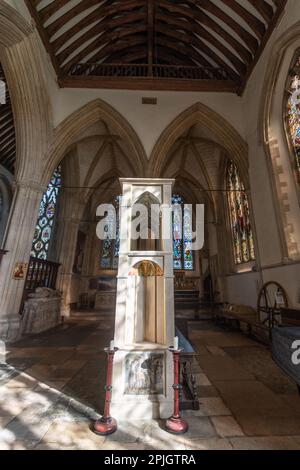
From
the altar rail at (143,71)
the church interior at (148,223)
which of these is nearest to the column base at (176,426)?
the church interior at (148,223)

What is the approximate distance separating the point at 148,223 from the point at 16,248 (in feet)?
14.4

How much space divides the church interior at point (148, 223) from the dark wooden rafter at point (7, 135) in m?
0.09

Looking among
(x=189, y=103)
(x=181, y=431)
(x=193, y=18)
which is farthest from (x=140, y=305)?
(x=193, y=18)

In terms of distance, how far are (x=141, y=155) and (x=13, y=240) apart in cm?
499

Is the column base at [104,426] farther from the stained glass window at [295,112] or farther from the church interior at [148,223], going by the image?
the stained glass window at [295,112]

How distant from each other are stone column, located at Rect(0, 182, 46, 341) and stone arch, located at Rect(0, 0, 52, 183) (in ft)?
1.60

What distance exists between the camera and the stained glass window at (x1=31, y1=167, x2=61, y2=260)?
9820mm

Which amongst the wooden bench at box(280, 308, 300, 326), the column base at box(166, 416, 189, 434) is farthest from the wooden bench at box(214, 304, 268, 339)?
the column base at box(166, 416, 189, 434)

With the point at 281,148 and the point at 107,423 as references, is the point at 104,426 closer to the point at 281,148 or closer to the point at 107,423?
the point at 107,423

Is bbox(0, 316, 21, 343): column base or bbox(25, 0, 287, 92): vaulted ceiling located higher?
bbox(25, 0, 287, 92): vaulted ceiling

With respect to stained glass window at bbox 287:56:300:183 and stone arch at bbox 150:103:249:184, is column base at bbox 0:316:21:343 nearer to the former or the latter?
stone arch at bbox 150:103:249:184
